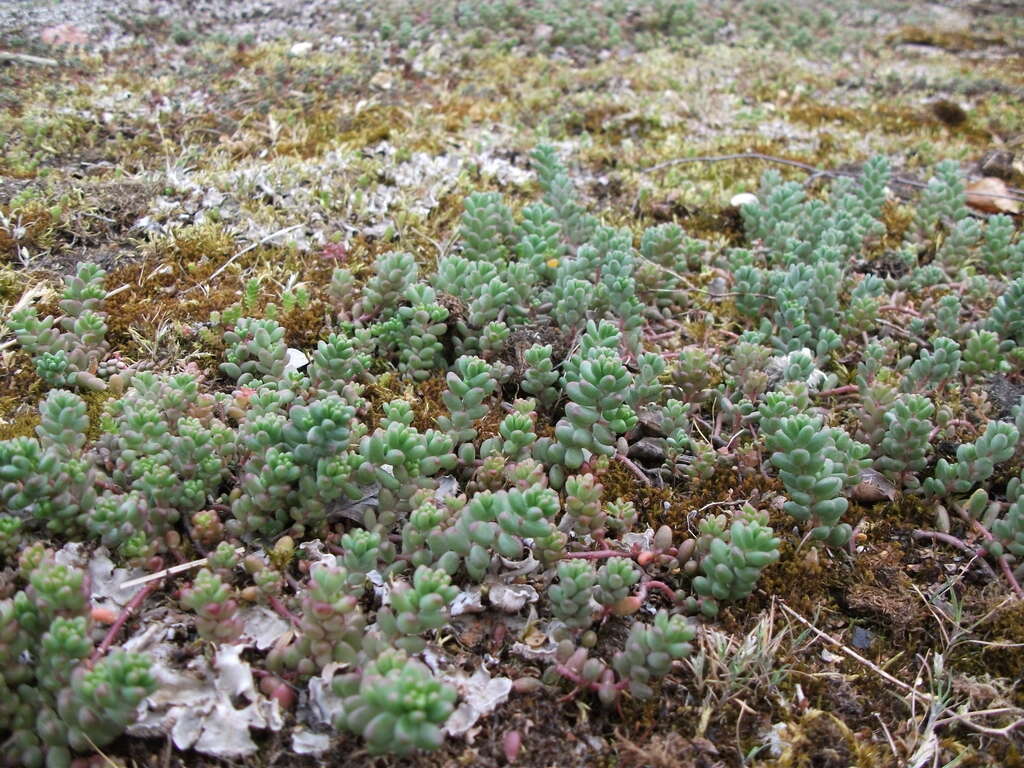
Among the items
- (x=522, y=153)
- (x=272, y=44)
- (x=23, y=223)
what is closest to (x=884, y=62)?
(x=522, y=153)

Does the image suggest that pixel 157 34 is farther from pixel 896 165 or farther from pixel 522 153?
pixel 896 165

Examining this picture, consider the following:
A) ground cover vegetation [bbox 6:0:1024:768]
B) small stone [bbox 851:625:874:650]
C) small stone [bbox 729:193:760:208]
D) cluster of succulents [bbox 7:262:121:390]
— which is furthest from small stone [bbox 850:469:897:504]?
cluster of succulents [bbox 7:262:121:390]

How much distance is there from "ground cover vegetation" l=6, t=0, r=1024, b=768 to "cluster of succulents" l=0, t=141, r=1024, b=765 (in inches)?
0.7

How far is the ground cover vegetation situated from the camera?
2576mm

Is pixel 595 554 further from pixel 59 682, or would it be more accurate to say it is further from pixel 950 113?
pixel 950 113

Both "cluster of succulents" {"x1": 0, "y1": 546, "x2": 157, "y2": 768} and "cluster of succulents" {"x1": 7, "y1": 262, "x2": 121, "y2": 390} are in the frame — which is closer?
"cluster of succulents" {"x1": 0, "y1": 546, "x2": 157, "y2": 768}

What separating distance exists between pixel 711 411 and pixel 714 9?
7.92 m

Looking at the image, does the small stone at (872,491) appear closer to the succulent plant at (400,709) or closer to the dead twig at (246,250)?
the succulent plant at (400,709)

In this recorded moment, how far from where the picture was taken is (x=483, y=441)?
3.56m

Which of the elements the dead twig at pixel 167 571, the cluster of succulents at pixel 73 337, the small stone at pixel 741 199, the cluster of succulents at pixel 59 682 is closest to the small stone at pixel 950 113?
the small stone at pixel 741 199

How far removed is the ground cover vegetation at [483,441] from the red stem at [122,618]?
0.02 m

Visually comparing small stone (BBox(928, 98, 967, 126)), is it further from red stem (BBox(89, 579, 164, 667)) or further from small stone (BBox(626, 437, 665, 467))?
red stem (BBox(89, 579, 164, 667))

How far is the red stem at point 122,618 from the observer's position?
2.49 meters

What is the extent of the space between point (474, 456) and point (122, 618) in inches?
55.1
